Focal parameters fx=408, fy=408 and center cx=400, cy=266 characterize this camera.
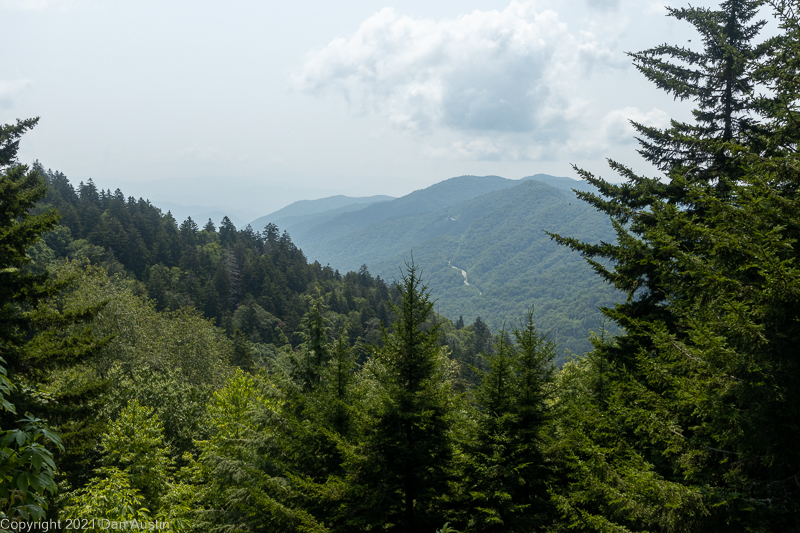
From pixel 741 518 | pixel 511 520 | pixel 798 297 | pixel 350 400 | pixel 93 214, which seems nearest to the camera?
pixel 798 297

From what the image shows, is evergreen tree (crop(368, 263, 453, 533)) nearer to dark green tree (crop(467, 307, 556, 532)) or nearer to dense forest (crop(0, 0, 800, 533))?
dense forest (crop(0, 0, 800, 533))

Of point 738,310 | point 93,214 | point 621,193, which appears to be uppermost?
point 93,214

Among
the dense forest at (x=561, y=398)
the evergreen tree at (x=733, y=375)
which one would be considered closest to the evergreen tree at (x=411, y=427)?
the dense forest at (x=561, y=398)

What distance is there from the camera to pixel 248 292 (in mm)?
99188

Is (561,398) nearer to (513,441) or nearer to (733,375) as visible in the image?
(513,441)

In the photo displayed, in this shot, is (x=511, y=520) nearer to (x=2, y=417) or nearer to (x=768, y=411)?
(x=768, y=411)

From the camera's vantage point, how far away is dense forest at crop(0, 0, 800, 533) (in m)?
5.20

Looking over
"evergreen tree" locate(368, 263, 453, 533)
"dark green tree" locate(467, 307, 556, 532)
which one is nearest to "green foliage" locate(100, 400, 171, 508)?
"evergreen tree" locate(368, 263, 453, 533)

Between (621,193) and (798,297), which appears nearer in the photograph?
(798,297)

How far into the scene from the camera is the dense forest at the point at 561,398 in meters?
5.20

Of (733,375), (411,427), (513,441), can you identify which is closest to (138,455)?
(411,427)

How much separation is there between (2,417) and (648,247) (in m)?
16.2

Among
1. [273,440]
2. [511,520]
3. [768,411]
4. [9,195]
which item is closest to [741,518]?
[768,411]

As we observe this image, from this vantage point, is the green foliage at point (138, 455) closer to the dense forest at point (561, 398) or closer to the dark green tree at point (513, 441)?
the dense forest at point (561, 398)
